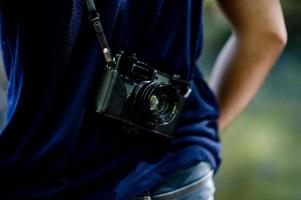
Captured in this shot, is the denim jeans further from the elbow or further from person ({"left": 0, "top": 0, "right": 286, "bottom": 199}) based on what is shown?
the elbow

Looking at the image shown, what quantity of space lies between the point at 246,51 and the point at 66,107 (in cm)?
43

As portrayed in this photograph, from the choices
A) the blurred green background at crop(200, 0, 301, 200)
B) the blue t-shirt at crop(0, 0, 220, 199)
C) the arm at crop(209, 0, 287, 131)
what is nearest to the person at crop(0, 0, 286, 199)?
the blue t-shirt at crop(0, 0, 220, 199)

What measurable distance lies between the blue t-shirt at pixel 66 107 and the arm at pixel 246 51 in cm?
23

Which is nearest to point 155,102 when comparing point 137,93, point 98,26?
point 137,93

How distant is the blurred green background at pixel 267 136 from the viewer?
3008mm

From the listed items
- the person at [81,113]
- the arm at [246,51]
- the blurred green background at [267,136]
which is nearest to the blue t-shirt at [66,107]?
the person at [81,113]

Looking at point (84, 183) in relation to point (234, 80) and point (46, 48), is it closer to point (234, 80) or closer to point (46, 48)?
point (46, 48)

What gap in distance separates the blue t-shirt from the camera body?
15 mm

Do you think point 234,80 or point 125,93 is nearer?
point 125,93

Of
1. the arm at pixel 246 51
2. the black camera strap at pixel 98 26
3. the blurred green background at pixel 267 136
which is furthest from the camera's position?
the blurred green background at pixel 267 136

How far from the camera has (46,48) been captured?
0.86 metres

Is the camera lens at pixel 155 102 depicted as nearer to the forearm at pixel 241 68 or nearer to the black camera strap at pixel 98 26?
the black camera strap at pixel 98 26

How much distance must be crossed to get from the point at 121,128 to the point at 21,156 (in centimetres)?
13

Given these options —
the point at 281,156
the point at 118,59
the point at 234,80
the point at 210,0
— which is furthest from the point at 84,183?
the point at 281,156
